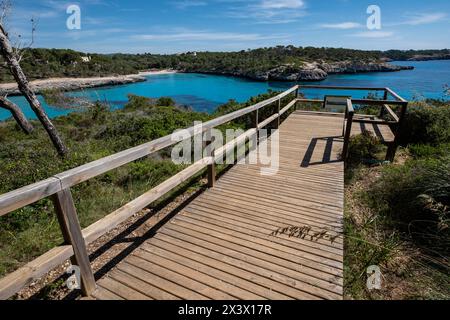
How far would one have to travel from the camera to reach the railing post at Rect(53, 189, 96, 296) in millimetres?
1919

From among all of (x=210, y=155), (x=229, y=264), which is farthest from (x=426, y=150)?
(x=229, y=264)

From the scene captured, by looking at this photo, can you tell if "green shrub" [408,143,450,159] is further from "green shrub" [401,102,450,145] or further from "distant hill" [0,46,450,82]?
"distant hill" [0,46,450,82]

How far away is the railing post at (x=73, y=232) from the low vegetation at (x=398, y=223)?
2.37m

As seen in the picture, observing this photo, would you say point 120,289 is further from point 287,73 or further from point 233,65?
point 233,65

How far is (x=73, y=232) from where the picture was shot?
2.04 meters

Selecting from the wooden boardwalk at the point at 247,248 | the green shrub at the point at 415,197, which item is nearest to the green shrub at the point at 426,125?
the green shrub at the point at 415,197

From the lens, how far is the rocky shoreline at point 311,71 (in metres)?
68.9

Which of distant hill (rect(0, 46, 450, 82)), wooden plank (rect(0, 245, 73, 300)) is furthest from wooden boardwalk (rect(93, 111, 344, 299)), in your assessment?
distant hill (rect(0, 46, 450, 82))

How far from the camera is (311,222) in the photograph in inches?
133

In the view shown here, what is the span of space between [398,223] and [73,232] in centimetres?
385

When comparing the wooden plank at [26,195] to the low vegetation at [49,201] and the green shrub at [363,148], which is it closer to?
the low vegetation at [49,201]

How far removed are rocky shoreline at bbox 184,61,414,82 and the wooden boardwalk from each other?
229 feet

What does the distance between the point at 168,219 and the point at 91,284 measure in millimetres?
1375
